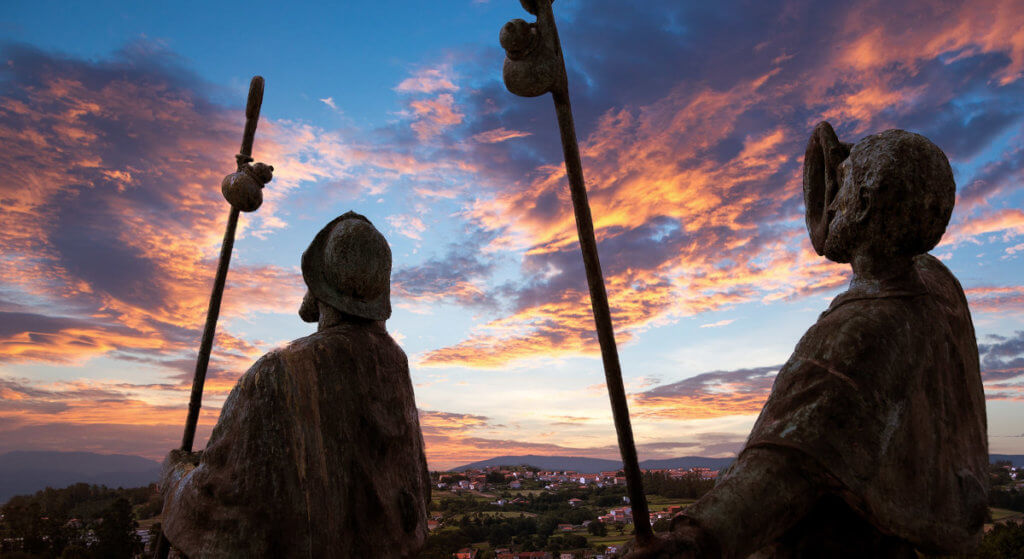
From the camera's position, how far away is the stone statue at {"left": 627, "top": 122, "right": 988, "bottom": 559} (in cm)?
331

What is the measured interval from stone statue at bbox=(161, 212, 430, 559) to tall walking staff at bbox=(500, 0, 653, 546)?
3.12 m

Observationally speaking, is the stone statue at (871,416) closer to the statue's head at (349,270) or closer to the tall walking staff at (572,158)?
the tall walking staff at (572,158)

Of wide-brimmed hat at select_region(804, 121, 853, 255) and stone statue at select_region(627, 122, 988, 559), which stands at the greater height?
wide-brimmed hat at select_region(804, 121, 853, 255)

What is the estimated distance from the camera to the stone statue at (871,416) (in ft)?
10.8

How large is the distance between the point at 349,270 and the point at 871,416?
4.69 m

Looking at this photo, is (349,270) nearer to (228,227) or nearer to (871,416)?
(228,227)

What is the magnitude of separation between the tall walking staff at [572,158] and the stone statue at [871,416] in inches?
20.2

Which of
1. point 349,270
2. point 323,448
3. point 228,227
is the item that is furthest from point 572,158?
point 228,227

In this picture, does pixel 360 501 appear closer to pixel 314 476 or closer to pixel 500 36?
pixel 314 476

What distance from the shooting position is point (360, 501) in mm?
5652

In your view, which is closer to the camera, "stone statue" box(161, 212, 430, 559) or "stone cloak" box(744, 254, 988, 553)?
"stone cloak" box(744, 254, 988, 553)

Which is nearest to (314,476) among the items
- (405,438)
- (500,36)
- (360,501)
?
(360,501)

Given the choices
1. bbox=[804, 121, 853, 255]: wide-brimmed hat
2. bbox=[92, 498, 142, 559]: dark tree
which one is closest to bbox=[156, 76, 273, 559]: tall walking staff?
bbox=[804, 121, 853, 255]: wide-brimmed hat

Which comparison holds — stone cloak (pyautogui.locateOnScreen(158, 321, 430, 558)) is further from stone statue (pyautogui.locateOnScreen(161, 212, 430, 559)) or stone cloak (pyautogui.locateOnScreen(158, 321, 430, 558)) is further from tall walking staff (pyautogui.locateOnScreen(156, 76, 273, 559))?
tall walking staff (pyautogui.locateOnScreen(156, 76, 273, 559))
